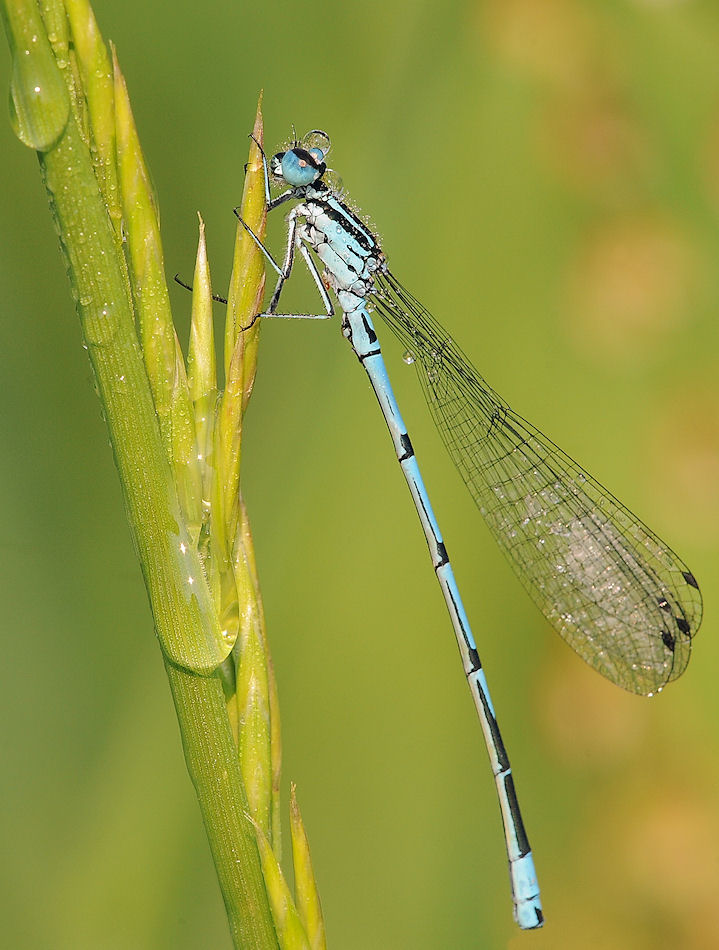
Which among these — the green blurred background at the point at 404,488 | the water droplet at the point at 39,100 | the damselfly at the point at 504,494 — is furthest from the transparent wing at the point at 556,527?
the water droplet at the point at 39,100

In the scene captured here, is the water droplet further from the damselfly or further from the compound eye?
the compound eye

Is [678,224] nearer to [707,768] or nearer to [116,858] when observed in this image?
[707,768]

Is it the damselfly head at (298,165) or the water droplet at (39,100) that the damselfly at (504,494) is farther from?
the water droplet at (39,100)

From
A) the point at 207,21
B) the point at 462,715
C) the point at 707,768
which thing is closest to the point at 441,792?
the point at 462,715

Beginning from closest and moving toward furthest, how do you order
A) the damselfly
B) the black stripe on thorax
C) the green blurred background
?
the green blurred background < the damselfly < the black stripe on thorax

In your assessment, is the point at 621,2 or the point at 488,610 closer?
the point at 488,610

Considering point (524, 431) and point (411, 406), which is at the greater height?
point (411, 406)

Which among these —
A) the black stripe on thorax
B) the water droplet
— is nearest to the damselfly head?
the black stripe on thorax

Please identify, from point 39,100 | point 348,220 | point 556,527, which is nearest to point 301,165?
point 348,220
